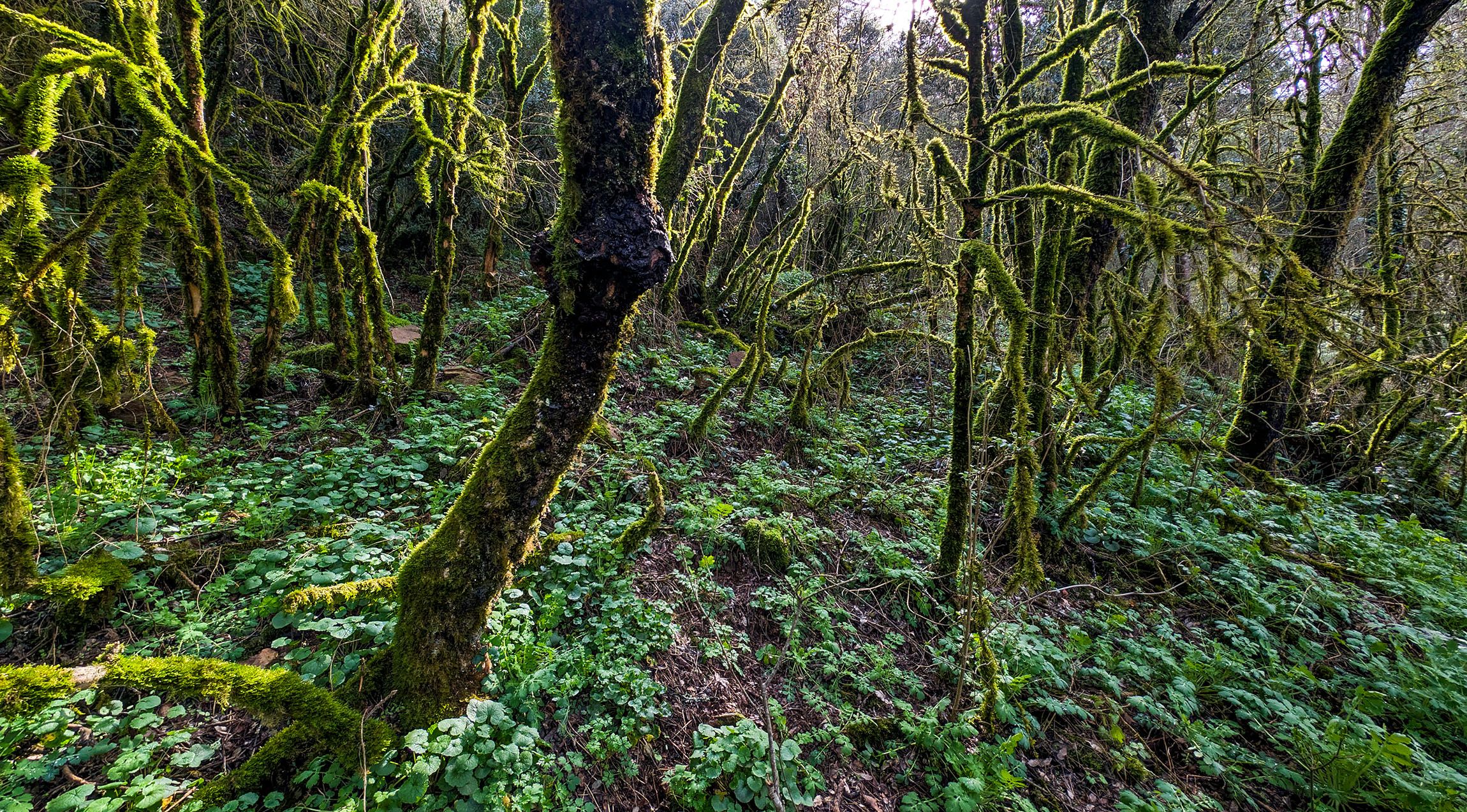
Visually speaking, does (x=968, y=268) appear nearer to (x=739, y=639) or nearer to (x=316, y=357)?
(x=739, y=639)

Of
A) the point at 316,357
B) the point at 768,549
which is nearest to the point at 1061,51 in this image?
the point at 768,549

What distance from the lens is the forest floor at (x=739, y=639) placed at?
7.13 feet

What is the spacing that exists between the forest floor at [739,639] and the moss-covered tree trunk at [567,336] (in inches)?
12.7

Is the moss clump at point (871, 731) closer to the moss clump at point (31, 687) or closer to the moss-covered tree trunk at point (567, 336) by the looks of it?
the moss-covered tree trunk at point (567, 336)

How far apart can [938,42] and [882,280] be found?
4.56 meters

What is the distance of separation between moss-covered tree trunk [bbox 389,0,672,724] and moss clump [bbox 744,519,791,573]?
179cm

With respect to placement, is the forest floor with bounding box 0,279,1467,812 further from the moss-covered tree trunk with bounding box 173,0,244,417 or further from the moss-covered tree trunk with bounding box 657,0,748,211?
the moss-covered tree trunk with bounding box 657,0,748,211

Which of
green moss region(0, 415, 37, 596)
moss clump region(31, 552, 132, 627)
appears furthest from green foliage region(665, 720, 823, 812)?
green moss region(0, 415, 37, 596)

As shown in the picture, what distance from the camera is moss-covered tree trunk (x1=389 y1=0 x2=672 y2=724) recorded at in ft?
5.78

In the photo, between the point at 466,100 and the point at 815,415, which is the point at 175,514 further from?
the point at 815,415

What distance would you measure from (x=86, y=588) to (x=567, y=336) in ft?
7.80

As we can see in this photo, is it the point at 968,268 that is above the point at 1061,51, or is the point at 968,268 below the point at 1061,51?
below

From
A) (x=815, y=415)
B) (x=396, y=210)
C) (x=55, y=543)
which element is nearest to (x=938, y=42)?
(x=815, y=415)

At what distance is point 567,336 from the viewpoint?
201 cm
